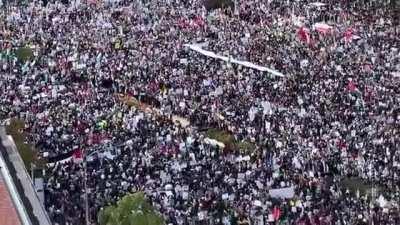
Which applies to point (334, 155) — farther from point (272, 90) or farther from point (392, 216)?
point (272, 90)

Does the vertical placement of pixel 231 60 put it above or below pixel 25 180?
below

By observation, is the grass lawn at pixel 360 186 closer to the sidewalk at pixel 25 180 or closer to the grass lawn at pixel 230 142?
the grass lawn at pixel 230 142

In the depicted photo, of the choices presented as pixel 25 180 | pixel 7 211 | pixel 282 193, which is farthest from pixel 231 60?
pixel 7 211

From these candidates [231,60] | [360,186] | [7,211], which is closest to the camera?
[7,211]

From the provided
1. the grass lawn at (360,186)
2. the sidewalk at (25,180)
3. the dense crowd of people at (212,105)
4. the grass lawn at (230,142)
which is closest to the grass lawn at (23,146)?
the sidewalk at (25,180)

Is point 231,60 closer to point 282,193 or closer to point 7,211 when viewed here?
point 282,193

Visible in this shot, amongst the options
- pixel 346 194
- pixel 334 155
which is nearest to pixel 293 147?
pixel 334 155
